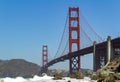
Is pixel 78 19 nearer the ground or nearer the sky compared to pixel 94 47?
nearer the sky

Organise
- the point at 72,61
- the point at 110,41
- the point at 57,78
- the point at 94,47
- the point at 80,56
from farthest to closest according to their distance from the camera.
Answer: the point at 72,61 < the point at 80,56 < the point at 94,47 < the point at 110,41 < the point at 57,78

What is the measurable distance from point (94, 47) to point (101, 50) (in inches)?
129

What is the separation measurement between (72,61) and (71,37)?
11.9 meters

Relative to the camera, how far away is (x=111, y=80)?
2341 centimetres

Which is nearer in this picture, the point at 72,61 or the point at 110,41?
the point at 110,41

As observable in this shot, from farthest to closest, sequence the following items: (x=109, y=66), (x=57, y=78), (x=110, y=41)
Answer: (x=110, y=41) → (x=57, y=78) → (x=109, y=66)

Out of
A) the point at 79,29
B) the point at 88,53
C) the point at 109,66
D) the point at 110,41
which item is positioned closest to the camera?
the point at 109,66

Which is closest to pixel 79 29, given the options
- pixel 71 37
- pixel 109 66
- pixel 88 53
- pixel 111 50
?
pixel 71 37

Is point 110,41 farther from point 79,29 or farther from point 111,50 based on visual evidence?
point 79,29

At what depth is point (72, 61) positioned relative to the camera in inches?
4801

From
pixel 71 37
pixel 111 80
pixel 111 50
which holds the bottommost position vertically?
pixel 111 80

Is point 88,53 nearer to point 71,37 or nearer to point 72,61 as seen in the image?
point 72,61

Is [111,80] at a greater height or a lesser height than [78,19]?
lesser

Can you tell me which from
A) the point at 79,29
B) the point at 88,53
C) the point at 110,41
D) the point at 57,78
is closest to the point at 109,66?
the point at 57,78
